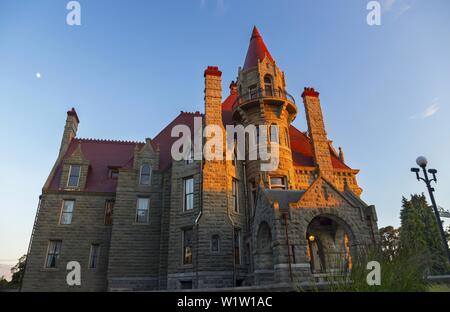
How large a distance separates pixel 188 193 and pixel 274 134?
799 cm

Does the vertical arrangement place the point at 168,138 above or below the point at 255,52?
below

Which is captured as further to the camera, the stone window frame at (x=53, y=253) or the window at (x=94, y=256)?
the window at (x=94, y=256)

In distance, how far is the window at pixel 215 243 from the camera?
17.5 metres

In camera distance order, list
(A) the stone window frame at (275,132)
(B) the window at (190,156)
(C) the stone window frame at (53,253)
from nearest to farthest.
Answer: (C) the stone window frame at (53,253) < (B) the window at (190,156) < (A) the stone window frame at (275,132)

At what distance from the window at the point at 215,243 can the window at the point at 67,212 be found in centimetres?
1178

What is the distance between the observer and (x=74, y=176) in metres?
23.1

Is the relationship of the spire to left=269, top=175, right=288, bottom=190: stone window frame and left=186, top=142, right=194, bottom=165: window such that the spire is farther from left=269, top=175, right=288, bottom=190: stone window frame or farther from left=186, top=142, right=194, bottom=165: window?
→ left=269, top=175, right=288, bottom=190: stone window frame

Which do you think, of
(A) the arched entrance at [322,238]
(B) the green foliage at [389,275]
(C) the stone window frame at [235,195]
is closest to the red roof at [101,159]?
(C) the stone window frame at [235,195]

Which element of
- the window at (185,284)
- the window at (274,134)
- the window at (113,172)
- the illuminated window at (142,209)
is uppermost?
the window at (274,134)
